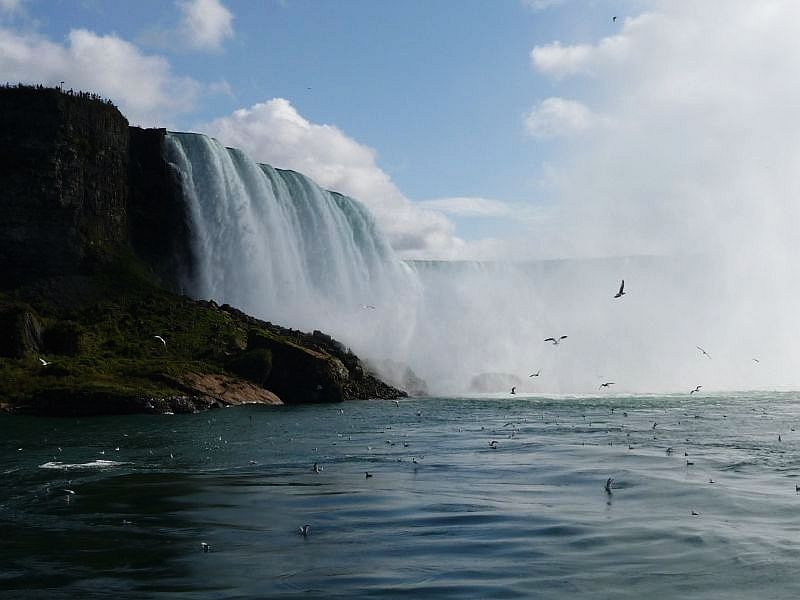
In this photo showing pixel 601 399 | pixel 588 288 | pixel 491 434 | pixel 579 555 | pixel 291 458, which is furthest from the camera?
pixel 588 288

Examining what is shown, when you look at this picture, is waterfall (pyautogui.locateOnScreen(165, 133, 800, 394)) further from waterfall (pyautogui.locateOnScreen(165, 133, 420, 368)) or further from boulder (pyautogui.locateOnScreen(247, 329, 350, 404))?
boulder (pyautogui.locateOnScreen(247, 329, 350, 404))

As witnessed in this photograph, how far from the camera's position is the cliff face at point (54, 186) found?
2554 inches

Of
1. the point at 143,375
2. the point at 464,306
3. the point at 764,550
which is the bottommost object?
the point at 764,550

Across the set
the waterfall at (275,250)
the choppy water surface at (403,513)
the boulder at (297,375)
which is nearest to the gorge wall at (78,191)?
the waterfall at (275,250)

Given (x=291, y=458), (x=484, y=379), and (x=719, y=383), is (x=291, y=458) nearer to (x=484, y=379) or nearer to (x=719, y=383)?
(x=484, y=379)

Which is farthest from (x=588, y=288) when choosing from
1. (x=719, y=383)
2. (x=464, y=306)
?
(x=719, y=383)

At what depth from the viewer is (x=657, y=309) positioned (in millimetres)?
101312

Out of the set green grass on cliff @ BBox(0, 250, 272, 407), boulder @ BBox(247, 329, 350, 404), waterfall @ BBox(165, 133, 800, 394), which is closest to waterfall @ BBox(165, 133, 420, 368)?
waterfall @ BBox(165, 133, 800, 394)

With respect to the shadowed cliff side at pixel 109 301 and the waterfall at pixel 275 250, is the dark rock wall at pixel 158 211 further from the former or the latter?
the waterfall at pixel 275 250

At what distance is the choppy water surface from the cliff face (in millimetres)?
31162

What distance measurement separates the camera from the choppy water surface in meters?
13.7

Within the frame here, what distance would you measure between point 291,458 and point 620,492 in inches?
448

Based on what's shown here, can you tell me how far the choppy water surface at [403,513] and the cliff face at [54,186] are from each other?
102ft

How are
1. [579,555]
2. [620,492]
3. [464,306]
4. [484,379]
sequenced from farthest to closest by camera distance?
[464,306] < [484,379] < [620,492] < [579,555]
